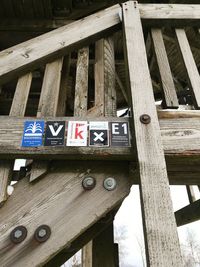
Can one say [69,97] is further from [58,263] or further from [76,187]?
[76,187]

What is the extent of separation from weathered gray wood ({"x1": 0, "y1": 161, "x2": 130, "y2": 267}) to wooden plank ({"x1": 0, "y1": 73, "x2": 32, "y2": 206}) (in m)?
0.07

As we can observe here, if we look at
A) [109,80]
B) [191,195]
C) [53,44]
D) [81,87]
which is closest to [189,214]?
[191,195]

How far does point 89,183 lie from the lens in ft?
4.28

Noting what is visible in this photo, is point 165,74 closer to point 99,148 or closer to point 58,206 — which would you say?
point 99,148

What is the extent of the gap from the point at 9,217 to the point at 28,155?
33 cm

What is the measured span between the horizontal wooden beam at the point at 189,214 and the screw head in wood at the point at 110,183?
289cm

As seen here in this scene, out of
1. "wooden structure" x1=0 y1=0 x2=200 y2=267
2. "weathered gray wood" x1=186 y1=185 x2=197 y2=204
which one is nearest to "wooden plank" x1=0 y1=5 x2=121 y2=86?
"wooden structure" x1=0 y1=0 x2=200 y2=267

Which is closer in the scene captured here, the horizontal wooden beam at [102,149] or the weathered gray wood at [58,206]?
the weathered gray wood at [58,206]

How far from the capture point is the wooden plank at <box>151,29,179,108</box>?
158cm

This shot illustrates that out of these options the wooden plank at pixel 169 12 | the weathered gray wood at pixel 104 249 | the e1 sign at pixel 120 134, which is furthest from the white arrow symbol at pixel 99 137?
the weathered gray wood at pixel 104 249

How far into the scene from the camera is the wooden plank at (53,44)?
1.67m

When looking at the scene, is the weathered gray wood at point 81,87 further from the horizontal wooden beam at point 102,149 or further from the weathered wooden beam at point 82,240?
the weathered wooden beam at point 82,240

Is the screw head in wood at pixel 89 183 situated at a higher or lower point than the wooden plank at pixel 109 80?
lower

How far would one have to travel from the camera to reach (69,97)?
444 cm
